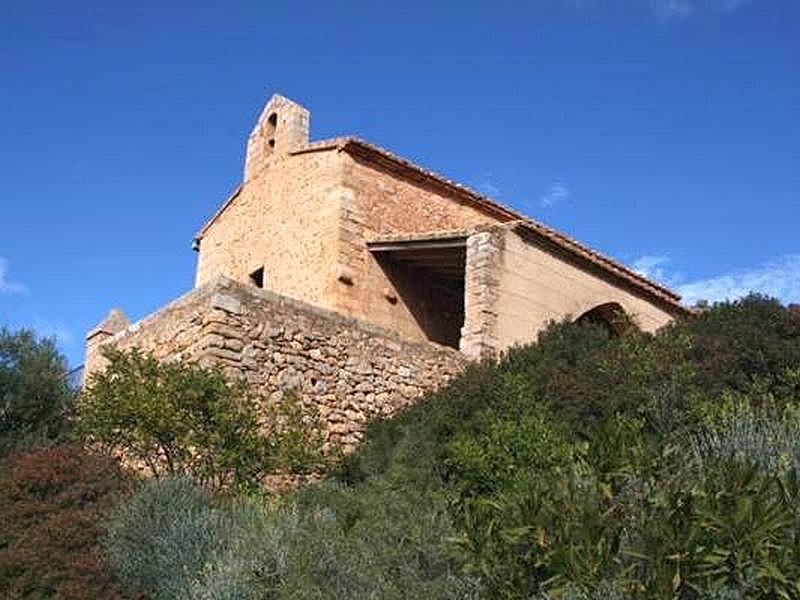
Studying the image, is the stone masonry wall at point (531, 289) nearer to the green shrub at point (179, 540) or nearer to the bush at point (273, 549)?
the bush at point (273, 549)

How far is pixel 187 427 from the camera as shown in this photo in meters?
10.3

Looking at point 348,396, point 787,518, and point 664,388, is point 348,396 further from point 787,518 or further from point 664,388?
point 787,518

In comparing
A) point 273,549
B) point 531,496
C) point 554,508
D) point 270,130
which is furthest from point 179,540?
point 270,130

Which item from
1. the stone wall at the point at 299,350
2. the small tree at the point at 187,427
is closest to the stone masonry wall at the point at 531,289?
the stone wall at the point at 299,350

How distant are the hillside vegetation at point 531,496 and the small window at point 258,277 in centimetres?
783

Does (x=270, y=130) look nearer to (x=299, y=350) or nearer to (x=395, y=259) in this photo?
(x=395, y=259)

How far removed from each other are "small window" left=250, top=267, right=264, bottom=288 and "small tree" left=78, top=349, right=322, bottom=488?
9034mm

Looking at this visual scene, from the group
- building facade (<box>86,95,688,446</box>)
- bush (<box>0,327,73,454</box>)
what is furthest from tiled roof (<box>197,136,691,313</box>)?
bush (<box>0,327,73,454</box>)

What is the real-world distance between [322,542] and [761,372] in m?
6.03

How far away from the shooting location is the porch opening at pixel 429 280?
17686 millimetres

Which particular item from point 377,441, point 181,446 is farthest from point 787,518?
point 377,441

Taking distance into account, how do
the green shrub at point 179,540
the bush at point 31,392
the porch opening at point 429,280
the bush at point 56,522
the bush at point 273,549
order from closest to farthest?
the bush at point 273,549 → the green shrub at point 179,540 → the bush at point 56,522 → the bush at point 31,392 → the porch opening at point 429,280

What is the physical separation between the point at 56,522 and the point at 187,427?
7.01ft

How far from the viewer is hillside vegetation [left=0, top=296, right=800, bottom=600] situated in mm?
5406
